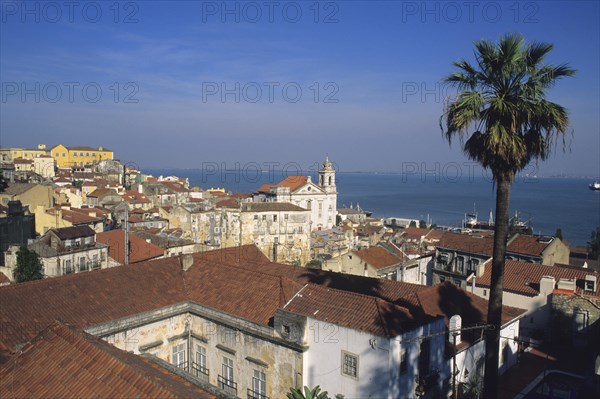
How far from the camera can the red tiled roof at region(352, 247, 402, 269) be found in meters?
39.5

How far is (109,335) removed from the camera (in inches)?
703

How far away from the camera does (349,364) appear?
16.2 metres

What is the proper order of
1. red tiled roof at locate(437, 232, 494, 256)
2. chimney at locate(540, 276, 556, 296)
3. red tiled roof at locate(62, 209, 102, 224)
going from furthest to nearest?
red tiled roof at locate(62, 209, 102, 224), red tiled roof at locate(437, 232, 494, 256), chimney at locate(540, 276, 556, 296)

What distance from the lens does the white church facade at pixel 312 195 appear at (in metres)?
86.2

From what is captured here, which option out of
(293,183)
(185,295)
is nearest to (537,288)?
(185,295)

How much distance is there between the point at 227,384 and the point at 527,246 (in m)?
27.7

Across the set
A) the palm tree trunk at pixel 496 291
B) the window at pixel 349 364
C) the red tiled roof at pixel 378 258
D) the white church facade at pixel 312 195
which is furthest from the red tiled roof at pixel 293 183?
the palm tree trunk at pixel 496 291

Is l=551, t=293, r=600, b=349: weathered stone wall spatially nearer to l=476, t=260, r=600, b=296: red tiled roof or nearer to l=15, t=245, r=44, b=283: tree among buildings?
l=476, t=260, r=600, b=296: red tiled roof

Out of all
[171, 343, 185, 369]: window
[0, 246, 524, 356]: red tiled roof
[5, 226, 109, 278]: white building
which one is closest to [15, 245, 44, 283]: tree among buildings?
[5, 226, 109, 278]: white building

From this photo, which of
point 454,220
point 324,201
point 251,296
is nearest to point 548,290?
point 251,296

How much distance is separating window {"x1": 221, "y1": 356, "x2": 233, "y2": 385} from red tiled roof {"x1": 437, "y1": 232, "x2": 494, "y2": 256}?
24.3 metres

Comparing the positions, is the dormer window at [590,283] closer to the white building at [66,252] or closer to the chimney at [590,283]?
the chimney at [590,283]

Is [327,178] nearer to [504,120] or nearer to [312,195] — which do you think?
[312,195]

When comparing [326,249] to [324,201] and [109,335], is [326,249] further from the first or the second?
[109,335]
